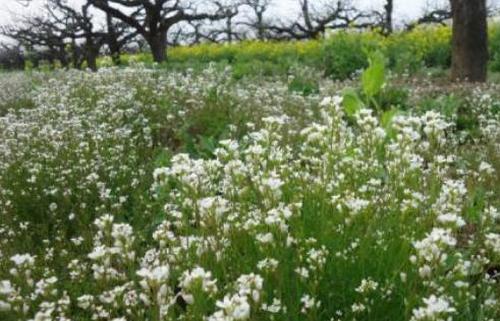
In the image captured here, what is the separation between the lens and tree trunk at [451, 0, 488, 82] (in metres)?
9.82

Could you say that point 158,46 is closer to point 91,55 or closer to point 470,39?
point 91,55

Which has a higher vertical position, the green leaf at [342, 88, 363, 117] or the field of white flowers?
the green leaf at [342, 88, 363, 117]

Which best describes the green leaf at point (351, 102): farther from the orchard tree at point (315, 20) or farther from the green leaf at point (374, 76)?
the orchard tree at point (315, 20)

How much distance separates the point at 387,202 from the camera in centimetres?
310

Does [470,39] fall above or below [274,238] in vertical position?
above

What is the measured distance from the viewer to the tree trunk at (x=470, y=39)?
9.82 metres

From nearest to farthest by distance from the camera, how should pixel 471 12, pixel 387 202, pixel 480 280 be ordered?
pixel 480 280, pixel 387 202, pixel 471 12

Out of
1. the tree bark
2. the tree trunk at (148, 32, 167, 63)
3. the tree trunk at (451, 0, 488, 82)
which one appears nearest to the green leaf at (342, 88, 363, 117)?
the tree trunk at (451, 0, 488, 82)

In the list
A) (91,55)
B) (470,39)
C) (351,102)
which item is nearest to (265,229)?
(351,102)

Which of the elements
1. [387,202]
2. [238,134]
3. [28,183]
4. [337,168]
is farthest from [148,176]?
[387,202]

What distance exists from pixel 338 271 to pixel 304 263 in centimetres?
17

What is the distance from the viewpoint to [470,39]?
32.7ft

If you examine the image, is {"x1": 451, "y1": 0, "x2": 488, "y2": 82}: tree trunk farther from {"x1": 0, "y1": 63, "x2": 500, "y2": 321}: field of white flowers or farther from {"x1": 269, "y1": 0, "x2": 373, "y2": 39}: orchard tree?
{"x1": 269, "y1": 0, "x2": 373, "y2": 39}: orchard tree

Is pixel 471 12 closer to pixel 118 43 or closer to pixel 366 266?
pixel 366 266
